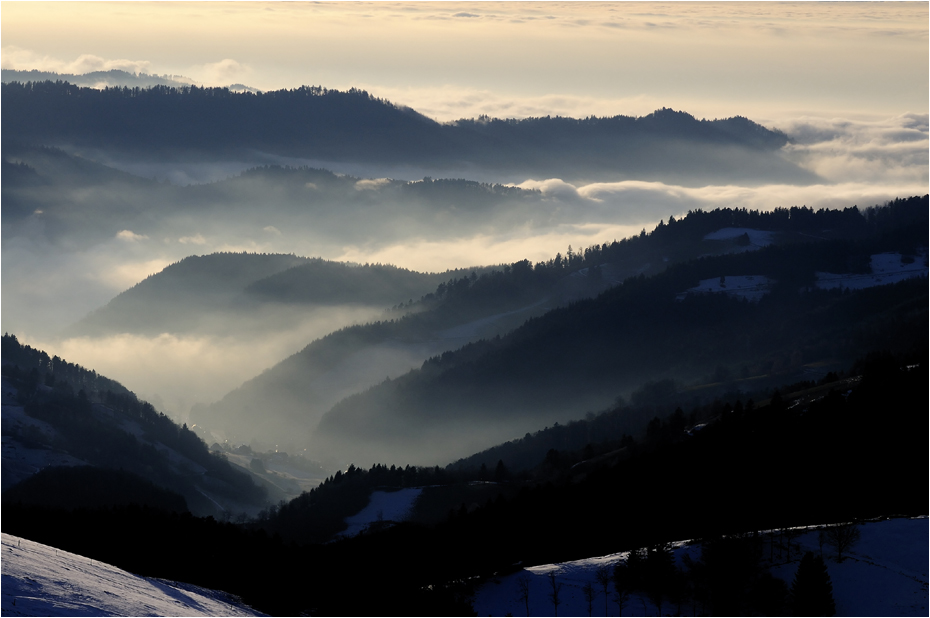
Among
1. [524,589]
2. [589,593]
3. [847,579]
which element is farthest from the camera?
[524,589]

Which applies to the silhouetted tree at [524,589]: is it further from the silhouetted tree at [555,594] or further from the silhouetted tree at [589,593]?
the silhouetted tree at [589,593]

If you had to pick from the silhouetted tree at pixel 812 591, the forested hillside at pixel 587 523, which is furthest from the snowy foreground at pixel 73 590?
the silhouetted tree at pixel 812 591

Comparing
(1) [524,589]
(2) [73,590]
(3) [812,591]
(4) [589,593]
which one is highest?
(2) [73,590]

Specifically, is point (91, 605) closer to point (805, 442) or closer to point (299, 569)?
point (299, 569)

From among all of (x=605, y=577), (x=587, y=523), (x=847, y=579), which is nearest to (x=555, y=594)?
(x=605, y=577)

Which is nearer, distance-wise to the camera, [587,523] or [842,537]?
[842,537]

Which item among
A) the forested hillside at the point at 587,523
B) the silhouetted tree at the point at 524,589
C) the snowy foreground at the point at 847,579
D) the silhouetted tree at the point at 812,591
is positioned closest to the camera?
the silhouetted tree at the point at 812,591

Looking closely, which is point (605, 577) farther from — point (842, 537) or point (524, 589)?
point (842, 537)

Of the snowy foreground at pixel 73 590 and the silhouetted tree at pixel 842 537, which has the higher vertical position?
the silhouetted tree at pixel 842 537
